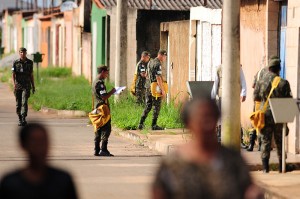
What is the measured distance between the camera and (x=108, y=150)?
2112cm

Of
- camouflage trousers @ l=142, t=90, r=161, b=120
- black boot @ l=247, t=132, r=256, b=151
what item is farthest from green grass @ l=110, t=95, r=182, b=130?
black boot @ l=247, t=132, r=256, b=151

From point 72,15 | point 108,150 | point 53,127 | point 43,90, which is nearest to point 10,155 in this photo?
point 108,150

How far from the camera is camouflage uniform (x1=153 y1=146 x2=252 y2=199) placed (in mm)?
6734

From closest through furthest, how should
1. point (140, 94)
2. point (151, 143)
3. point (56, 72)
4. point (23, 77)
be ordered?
point (151, 143) < point (23, 77) < point (140, 94) < point (56, 72)

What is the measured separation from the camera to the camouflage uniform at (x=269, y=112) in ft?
53.5

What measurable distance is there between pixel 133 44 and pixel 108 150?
13.1 metres

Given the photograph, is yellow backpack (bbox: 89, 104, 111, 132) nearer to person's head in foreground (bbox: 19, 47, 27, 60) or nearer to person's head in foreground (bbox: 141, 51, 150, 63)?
person's head in foreground (bbox: 141, 51, 150, 63)

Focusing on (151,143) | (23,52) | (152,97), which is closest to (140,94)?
(152,97)

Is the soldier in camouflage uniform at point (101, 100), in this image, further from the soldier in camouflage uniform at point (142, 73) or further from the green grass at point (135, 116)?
the soldier in camouflage uniform at point (142, 73)

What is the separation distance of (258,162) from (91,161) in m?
3.05

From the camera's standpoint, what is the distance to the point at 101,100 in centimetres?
1988

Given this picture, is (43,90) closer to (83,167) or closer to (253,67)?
(253,67)

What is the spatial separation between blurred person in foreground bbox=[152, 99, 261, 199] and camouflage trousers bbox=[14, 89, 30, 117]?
1968 cm

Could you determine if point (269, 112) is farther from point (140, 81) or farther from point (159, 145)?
point (140, 81)
